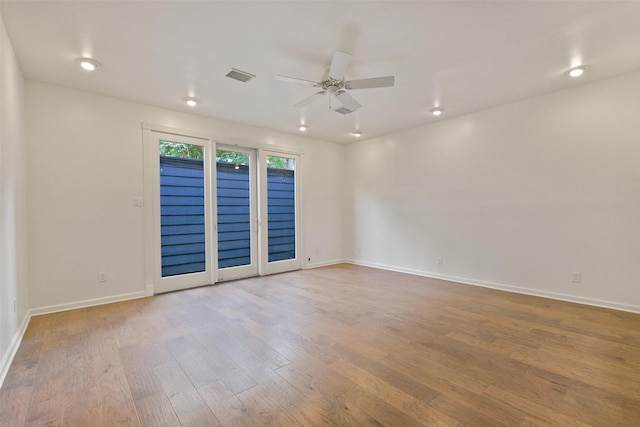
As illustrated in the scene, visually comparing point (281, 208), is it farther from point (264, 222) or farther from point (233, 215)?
point (233, 215)

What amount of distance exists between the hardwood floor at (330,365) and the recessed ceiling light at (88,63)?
271 centimetres

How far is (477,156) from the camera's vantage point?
456 cm

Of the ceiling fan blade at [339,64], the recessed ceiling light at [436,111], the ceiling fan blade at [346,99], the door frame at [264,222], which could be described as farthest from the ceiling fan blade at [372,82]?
the door frame at [264,222]

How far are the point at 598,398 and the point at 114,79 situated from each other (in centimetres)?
514

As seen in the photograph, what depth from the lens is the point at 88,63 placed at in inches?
116

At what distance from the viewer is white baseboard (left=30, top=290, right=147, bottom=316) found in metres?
3.37

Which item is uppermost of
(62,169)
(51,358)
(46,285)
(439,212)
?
(62,169)

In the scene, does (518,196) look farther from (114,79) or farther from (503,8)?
(114,79)

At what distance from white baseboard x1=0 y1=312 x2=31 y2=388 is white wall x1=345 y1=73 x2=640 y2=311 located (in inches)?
205

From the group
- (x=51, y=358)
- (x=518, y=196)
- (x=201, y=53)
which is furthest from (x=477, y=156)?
(x=51, y=358)

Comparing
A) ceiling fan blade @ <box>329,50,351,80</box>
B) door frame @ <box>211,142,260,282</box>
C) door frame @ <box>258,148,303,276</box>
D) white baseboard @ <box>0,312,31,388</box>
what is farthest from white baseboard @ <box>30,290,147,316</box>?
ceiling fan blade @ <box>329,50,351,80</box>

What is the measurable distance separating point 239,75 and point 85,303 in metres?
3.40

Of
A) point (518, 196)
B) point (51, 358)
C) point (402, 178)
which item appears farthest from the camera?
point (402, 178)

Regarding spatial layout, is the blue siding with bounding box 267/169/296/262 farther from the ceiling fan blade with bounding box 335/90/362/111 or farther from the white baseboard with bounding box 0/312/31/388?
the white baseboard with bounding box 0/312/31/388
